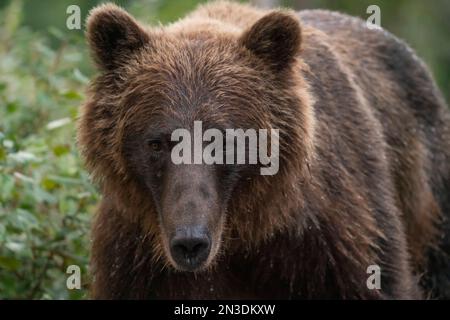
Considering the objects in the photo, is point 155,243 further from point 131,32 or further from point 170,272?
point 131,32

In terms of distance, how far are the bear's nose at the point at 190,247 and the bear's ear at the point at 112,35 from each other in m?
1.27

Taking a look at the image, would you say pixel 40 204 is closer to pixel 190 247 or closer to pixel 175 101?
pixel 175 101

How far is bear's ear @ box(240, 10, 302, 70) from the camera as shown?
5.92 metres

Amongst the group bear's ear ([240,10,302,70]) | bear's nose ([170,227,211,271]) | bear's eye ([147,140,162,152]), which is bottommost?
bear's nose ([170,227,211,271])

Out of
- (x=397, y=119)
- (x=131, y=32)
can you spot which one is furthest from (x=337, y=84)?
(x=131, y=32)

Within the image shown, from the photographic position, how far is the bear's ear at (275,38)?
5.92 metres

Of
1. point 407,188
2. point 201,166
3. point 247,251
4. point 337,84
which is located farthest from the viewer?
point 407,188

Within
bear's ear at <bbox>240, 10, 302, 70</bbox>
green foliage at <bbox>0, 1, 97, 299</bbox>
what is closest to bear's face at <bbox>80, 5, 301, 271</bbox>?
bear's ear at <bbox>240, 10, 302, 70</bbox>

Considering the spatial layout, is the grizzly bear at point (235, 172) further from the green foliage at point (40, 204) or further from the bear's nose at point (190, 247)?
the green foliage at point (40, 204)

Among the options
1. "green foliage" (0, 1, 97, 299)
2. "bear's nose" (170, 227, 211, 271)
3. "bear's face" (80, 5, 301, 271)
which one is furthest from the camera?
"green foliage" (0, 1, 97, 299)

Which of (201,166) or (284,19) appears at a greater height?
(284,19)

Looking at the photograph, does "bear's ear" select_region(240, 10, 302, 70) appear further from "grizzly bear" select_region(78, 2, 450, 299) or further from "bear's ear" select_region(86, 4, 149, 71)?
"bear's ear" select_region(86, 4, 149, 71)

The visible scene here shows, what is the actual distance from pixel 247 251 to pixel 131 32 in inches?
57.6

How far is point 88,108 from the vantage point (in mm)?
6102
